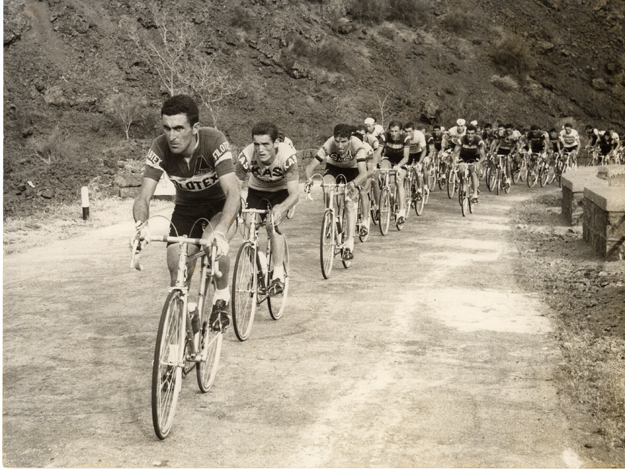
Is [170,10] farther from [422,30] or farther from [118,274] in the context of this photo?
[118,274]

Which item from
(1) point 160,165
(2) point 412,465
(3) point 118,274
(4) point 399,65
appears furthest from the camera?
(4) point 399,65

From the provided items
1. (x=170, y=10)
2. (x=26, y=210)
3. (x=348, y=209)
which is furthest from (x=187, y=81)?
(x=348, y=209)

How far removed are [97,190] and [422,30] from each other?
34303mm

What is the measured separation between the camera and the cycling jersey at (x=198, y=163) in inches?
217

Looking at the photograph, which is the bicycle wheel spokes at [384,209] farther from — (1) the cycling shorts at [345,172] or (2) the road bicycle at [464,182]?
(2) the road bicycle at [464,182]

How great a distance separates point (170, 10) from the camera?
39.7 meters

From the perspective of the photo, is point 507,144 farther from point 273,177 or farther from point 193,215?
point 193,215

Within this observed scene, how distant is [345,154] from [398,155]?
13.1 ft

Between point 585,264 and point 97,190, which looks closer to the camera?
point 585,264

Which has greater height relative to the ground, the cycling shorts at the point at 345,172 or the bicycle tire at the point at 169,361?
the cycling shorts at the point at 345,172

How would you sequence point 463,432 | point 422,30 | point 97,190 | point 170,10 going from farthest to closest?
point 422,30 → point 170,10 → point 97,190 → point 463,432

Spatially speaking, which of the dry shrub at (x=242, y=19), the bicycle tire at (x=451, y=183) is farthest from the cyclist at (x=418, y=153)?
the dry shrub at (x=242, y=19)

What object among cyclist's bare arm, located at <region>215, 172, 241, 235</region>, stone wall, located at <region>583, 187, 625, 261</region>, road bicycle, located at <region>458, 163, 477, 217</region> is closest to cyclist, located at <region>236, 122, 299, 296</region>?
cyclist's bare arm, located at <region>215, 172, 241, 235</region>

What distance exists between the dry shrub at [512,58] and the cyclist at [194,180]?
4760 centimetres
